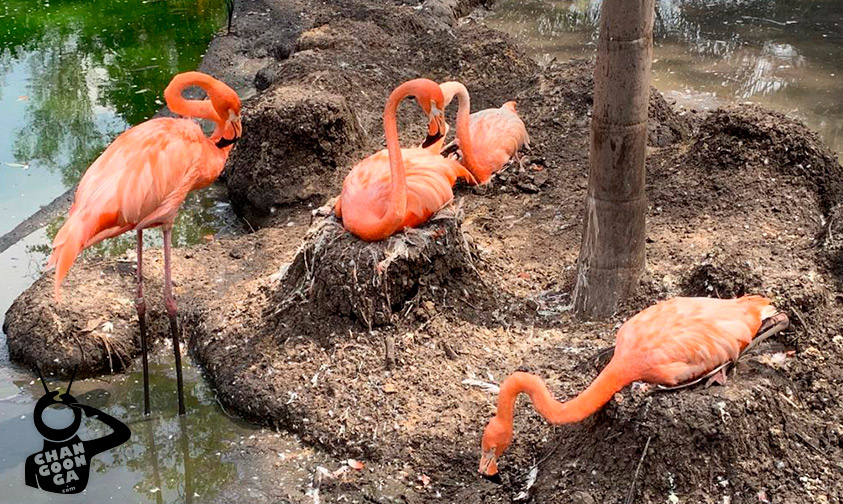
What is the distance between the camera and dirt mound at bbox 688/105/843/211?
18.1ft

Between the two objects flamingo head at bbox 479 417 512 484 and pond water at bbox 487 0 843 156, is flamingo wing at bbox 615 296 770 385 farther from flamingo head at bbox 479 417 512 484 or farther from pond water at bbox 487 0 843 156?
pond water at bbox 487 0 843 156

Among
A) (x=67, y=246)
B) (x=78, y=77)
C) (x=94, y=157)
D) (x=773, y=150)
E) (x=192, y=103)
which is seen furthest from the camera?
(x=78, y=77)

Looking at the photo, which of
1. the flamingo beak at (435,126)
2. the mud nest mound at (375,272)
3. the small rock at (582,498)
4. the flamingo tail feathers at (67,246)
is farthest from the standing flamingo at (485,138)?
the small rock at (582,498)

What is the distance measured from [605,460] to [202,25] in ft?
28.8

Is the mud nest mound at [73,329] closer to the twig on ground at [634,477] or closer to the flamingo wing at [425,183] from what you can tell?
the flamingo wing at [425,183]

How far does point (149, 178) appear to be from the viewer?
419 centimetres

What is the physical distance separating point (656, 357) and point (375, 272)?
1.47m

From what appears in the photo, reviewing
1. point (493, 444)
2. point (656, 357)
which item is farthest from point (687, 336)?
point (493, 444)

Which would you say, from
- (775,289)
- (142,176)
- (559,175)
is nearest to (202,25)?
(559,175)

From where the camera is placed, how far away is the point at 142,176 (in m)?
4.17


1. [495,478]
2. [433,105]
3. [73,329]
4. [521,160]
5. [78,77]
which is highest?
[433,105]

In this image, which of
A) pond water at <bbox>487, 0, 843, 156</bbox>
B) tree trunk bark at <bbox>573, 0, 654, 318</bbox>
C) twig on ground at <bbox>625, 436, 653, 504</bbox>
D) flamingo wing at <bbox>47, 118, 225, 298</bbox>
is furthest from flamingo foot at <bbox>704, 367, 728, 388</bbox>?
pond water at <bbox>487, 0, 843, 156</bbox>

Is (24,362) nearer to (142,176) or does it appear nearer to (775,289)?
(142,176)

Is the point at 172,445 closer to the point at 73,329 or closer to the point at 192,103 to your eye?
the point at 73,329
